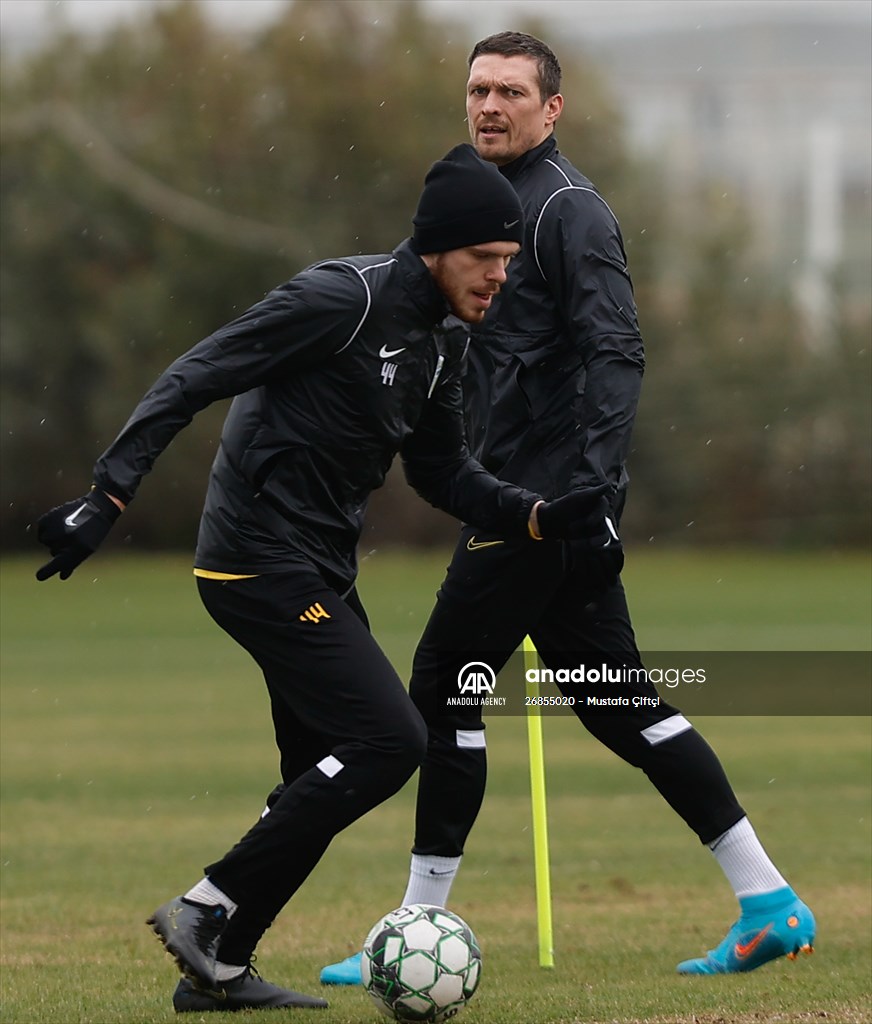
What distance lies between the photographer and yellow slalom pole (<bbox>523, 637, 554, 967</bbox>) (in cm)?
637

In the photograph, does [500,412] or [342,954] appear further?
[342,954]

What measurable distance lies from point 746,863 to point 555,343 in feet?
5.94

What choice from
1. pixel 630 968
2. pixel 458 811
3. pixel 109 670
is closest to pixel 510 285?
pixel 458 811

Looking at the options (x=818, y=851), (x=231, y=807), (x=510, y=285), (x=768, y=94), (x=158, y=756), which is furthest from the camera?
(x=768, y=94)

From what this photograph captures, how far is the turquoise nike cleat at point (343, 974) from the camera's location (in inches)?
243

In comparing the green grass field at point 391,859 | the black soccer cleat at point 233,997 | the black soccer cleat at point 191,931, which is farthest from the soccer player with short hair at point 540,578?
the black soccer cleat at point 191,931

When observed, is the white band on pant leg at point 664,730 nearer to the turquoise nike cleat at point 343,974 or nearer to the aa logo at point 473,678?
the aa logo at point 473,678

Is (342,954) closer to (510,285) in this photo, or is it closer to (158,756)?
(510,285)

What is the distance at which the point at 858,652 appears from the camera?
2133 centimetres

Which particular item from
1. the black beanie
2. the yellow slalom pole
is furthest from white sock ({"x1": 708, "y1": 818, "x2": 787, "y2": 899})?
the black beanie

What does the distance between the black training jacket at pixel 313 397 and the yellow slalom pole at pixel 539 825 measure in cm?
105

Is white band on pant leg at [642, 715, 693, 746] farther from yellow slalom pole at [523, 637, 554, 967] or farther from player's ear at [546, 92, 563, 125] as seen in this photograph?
player's ear at [546, 92, 563, 125]

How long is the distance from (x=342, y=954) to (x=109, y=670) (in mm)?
13584

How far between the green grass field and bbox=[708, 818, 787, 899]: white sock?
0.96 ft
